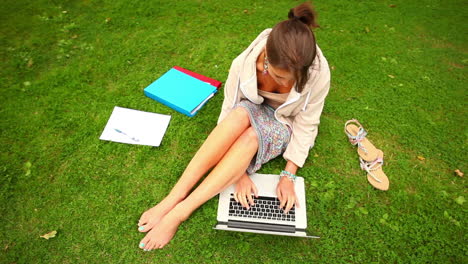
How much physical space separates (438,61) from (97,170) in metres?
4.58

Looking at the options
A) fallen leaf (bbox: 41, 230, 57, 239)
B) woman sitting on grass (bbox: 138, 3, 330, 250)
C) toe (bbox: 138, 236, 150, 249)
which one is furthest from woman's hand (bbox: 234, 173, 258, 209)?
fallen leaf (bbox: 41, 230, 57, 239)

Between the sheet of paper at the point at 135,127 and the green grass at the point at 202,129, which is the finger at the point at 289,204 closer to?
the green grass at the point at 202,129

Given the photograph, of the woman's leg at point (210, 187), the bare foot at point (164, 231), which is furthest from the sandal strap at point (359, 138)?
the bare foot at point (164, 231)

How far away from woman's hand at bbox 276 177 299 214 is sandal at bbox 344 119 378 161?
0.98 metres

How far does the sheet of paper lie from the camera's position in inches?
110

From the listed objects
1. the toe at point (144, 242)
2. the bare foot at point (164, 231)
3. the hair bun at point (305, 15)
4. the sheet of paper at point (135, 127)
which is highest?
the hair bun at point (305, 15)

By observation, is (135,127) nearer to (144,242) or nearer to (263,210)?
(144,242)

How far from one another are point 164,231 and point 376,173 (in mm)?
2036

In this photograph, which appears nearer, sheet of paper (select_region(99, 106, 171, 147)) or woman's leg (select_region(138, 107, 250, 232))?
woman's leg (select_region(138, 107, 250, 232))

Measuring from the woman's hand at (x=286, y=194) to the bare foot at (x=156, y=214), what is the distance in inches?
33.1

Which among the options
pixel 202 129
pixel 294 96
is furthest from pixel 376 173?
pixel 202 129

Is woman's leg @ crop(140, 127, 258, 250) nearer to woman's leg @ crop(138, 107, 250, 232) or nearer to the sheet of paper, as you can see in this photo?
woman's leg @ crop(138, 107, 250, 232)

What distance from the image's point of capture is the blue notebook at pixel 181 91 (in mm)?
3031

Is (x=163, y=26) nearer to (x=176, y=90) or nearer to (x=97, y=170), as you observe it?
(x=176, y=90)
